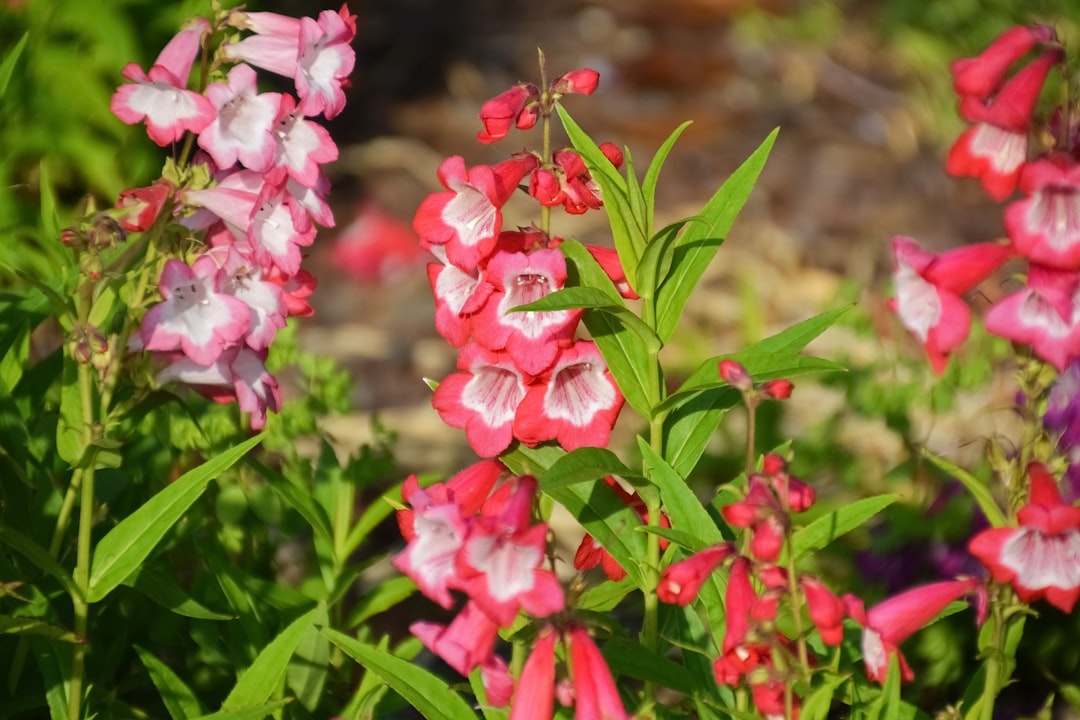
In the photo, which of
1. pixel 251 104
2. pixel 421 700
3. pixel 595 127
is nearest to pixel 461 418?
pixel 421 700

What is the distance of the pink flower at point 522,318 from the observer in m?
1.80

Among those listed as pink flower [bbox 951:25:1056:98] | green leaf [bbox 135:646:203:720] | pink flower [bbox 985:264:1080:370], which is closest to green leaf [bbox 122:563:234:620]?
green leaf [bbox 135:646:203:720]

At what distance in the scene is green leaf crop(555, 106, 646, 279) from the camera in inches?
73.7

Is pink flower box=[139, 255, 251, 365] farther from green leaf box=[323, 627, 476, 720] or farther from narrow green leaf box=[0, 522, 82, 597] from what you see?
green leaf box=[323, 627, 476, 720]

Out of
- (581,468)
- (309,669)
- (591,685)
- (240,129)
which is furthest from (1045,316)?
(309,669)

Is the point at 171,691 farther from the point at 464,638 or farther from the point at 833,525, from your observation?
the point at 833,525

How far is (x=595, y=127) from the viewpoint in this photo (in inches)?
265

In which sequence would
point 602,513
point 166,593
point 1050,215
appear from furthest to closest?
point 166,593 → point 602,513 → point 1050,215

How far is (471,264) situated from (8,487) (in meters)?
1.02

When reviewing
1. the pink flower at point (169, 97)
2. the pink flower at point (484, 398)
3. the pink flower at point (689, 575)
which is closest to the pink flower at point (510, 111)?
the pink flower at point (484, 398)

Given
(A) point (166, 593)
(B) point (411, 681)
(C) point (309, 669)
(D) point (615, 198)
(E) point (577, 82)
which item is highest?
(E) point (577, 82)

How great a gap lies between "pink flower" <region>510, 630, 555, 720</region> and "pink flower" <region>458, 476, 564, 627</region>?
6 cm

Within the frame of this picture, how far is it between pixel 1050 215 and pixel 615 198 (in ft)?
1.84

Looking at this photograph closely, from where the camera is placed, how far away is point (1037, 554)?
1801 millimetres
